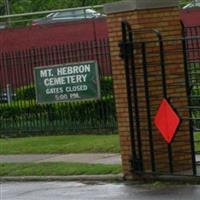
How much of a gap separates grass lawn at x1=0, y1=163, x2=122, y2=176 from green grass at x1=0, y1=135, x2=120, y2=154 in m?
1.50

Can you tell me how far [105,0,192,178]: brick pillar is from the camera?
11.5 metres

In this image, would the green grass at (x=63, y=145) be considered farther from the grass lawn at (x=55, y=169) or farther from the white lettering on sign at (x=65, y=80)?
the grass lawn at (x=55, y=169)

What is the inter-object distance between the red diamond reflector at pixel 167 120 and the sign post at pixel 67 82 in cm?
666

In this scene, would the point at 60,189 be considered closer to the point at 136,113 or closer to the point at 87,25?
the point at 136,113

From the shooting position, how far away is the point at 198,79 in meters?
11.9

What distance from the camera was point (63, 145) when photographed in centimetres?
1628

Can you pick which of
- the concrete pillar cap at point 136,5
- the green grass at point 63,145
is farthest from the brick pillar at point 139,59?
the green grass at point 63,145

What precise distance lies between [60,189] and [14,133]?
329 inches

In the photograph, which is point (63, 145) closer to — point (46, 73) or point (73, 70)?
point (73, 70)

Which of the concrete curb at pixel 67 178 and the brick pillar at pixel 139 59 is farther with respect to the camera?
the concrete curb at pixel 67 178

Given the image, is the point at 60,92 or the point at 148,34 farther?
the point at 60,92

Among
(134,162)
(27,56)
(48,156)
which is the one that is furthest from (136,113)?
(27,56)

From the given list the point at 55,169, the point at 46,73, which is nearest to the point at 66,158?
the point at 55,169

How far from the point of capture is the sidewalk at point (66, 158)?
13770mm
